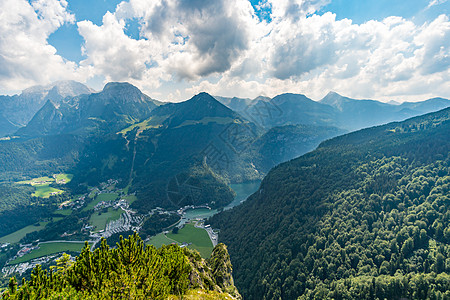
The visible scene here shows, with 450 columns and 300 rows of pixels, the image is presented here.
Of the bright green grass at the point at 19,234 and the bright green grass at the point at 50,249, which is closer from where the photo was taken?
the bright green grass at the point at 50,249

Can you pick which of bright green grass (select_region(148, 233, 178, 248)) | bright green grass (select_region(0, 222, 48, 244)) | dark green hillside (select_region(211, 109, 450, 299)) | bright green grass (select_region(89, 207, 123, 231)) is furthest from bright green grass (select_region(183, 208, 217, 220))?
bright green grass (select_region(0, 222, 48, 244))

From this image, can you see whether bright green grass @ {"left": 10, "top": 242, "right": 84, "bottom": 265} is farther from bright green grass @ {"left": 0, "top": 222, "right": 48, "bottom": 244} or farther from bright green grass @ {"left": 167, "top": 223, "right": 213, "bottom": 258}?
bright green grass @ {"left": 167, "top": 223, "right": 213, "bottom": 258}

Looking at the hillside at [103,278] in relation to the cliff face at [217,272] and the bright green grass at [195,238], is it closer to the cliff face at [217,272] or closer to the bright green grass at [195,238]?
the cliff face at [217,272]

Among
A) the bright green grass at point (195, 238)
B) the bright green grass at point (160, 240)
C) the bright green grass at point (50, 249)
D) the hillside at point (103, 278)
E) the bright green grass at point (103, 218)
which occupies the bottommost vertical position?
the bright green grass at point (195, 238)

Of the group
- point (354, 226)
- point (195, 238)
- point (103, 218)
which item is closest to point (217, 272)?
point (354, 226)

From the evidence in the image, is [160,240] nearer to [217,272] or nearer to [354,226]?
[217,272]

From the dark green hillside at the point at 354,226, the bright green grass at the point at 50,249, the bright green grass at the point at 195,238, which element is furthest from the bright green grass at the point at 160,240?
the bright green grass at the point at 50,249

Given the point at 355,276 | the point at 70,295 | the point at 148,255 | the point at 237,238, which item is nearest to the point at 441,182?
the point at 355,276
